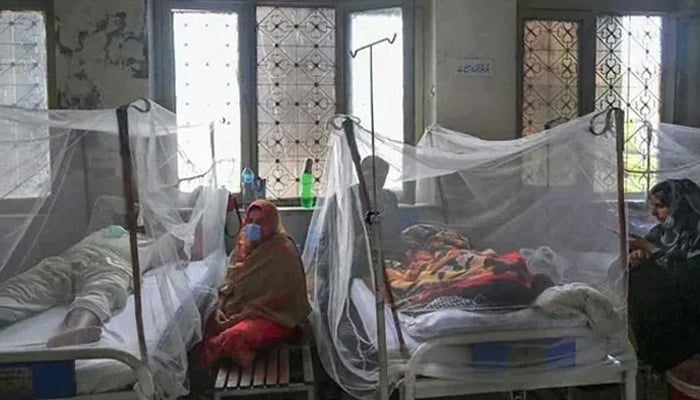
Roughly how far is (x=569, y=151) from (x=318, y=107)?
215cm

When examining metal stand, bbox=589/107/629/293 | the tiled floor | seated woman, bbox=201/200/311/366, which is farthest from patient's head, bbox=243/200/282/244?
metal stand, bbox=589/107/629/293

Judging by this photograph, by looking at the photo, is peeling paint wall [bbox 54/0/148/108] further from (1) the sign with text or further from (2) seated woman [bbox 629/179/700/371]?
(2) seated woman [bbox 629/179/700/371]

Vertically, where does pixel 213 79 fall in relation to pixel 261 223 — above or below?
above

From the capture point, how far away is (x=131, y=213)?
213 centimetres

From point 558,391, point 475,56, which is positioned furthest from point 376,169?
point 475,56

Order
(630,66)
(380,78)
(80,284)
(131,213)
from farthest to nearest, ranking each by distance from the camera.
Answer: (630,66) → (380,78) → (80,284) → (131,213)

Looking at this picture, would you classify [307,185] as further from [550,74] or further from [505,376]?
[505,376]

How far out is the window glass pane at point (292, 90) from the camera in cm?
421

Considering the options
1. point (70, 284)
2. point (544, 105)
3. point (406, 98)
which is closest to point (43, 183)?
point (70, 284)

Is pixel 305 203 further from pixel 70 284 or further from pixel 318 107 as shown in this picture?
pixel 70 284

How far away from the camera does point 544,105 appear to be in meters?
4.32

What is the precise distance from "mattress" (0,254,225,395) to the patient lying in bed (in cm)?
5

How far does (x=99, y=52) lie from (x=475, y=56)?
2.25 metres

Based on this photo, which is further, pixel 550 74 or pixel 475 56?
pixel 550 74
